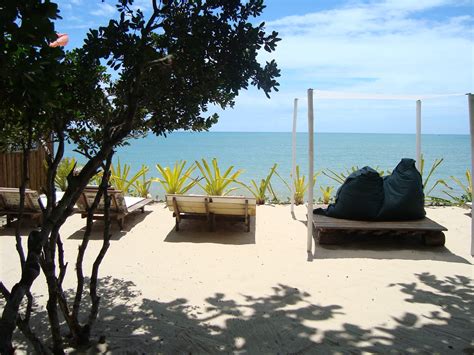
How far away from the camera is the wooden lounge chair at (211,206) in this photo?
232 inches

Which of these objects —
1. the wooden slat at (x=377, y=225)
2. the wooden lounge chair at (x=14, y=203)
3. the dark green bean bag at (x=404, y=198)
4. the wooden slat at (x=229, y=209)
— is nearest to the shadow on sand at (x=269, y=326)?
the wooden slat at (x=377, y=225)

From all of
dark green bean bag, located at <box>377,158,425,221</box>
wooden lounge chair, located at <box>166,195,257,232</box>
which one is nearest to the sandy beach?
wooden lounge chair, located at <box>166,195,257,232</box>

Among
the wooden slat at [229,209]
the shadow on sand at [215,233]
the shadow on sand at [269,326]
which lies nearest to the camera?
the shadow on sand at [269,326]

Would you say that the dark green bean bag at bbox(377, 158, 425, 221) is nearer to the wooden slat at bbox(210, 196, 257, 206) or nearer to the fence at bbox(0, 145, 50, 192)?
the wooden slat at bbox(210, 196, 257, 206)

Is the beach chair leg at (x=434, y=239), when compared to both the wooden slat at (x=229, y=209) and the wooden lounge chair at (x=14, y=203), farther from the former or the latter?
the wooden lounge chair at (x=14, y=203)

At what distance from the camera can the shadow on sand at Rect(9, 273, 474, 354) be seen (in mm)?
2689

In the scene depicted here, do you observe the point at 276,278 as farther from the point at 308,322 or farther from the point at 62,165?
the point at 62,165

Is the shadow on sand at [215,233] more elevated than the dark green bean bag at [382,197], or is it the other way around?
the dark green bean bag at [382,197]

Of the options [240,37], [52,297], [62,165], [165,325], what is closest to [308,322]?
[165,325]

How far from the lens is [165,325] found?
303 centimetres

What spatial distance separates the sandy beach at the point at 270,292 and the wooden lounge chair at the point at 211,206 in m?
0.27

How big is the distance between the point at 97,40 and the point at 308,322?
2.41m

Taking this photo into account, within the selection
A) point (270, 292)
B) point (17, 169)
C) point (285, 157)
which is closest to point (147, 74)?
point (270, 292)

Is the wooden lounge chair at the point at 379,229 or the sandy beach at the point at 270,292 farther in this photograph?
the wooden lounge chair at the point at 379,229
